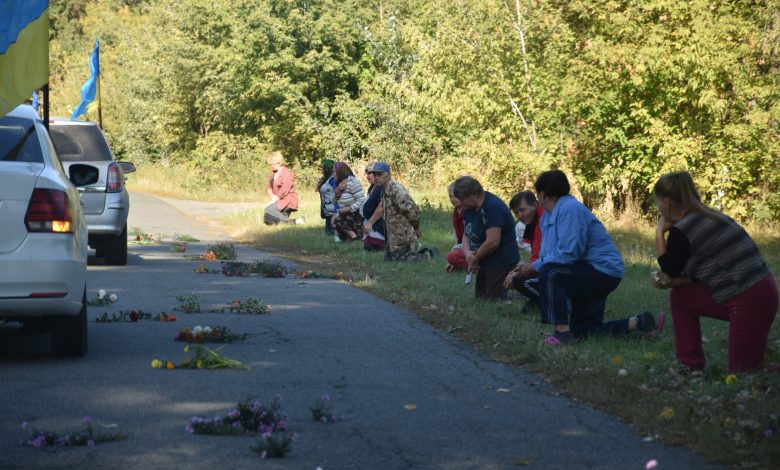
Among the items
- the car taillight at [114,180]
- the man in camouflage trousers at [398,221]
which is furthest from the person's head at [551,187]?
the car taillight at [114,180]

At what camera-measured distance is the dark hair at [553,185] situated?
1015 centimetres

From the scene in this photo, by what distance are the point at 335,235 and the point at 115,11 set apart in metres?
75.5

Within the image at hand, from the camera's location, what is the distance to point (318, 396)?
25.1ft

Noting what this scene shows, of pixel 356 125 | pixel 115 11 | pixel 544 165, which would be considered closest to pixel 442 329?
pixel 544 165

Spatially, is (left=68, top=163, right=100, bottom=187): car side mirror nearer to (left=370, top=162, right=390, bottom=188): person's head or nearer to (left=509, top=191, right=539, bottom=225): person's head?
(left=509, top=191, right=539, bottom=225): person's head

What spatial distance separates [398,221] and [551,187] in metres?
7.51

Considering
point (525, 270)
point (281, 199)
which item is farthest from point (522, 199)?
point (281, 199)

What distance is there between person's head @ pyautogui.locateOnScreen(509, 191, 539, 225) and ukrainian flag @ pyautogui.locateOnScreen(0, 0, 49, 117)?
5333mm

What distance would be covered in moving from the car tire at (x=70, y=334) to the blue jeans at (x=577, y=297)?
344 cm

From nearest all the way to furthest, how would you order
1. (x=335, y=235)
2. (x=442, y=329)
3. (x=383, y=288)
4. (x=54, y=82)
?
(x=442, y=329), (x=383, y=288), (x=335, y=235), (x=54, y=82)

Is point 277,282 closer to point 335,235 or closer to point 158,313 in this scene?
point 158,313

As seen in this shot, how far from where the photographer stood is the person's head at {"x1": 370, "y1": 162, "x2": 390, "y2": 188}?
59.2 ft

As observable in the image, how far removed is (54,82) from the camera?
8288 cm

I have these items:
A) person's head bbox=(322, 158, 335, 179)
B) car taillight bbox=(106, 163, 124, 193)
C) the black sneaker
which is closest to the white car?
the black sneaker
